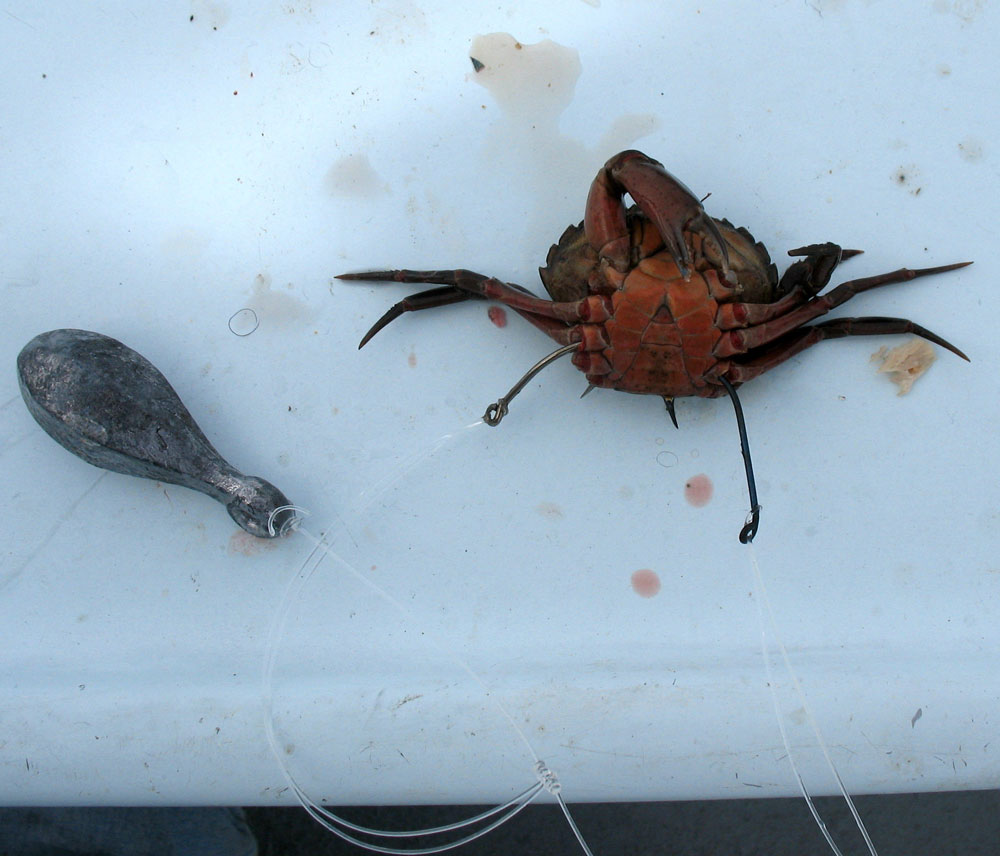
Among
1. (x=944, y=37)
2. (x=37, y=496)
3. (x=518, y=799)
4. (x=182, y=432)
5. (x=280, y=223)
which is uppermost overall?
(x=944, y=37)

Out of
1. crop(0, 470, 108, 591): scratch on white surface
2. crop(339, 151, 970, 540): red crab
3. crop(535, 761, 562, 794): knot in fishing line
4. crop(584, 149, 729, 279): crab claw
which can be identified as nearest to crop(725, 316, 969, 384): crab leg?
crop(339, 151, 970, 540): red crab

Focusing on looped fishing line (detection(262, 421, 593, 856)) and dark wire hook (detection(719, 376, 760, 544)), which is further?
looped fishing line (detection(262, 421, 593, 856))

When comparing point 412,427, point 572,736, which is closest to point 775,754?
point 572,736

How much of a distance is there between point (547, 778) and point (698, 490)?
541mm

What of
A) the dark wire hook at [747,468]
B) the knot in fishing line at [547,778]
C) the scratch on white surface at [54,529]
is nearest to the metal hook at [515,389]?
the dark wire hook at [747,468]

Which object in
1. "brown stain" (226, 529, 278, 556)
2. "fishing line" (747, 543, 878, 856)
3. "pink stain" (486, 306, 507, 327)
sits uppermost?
"pink stain" (486, 306, 507, 327)

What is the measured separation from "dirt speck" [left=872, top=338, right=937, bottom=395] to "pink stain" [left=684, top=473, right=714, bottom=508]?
0.35m

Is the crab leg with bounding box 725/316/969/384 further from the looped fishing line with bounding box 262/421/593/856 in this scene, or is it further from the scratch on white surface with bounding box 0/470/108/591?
the scratch on white surface with bounding box 0/470/108/591

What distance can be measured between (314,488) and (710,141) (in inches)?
37.2

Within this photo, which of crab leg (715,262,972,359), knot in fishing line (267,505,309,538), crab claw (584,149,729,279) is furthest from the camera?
knot in fishing line (267,505,309,538)

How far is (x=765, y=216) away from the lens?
55.4 inches

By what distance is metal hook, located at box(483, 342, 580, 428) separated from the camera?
1272 mm

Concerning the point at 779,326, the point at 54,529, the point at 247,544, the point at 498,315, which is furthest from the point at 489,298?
the point at 54,529

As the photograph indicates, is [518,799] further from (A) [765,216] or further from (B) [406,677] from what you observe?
(A) [765,216]
